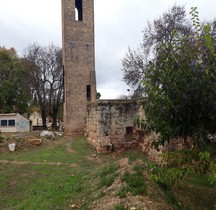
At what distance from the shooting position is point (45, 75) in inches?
1225

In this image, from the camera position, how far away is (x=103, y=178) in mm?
6836

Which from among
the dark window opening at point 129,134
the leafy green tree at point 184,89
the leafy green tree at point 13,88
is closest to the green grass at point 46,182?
the dark window opening at point 129,134

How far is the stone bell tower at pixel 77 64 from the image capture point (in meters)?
21.5

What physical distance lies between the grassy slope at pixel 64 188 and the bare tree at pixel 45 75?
63.6 ft

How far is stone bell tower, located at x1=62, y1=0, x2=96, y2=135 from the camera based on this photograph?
2153 cm

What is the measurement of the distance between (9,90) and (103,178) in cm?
2673

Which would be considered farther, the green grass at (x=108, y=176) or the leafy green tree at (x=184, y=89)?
the green grass at (x=108, y=176)

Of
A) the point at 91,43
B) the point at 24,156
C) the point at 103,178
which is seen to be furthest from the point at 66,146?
the point at 91,43

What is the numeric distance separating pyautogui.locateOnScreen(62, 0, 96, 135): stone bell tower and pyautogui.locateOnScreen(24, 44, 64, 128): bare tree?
9.87m

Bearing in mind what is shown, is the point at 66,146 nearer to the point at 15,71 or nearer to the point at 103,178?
the point at 103,178

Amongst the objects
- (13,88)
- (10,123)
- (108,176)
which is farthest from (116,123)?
(13,88)

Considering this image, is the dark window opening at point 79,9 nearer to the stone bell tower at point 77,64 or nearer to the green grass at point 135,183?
the stone bell tower at point 77,64

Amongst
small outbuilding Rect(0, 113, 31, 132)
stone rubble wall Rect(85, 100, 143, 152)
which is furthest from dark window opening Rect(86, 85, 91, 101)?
stone rubble wall Rect(85, 100, 143, 152)

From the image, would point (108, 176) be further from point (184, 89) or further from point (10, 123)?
point (10, 123)
